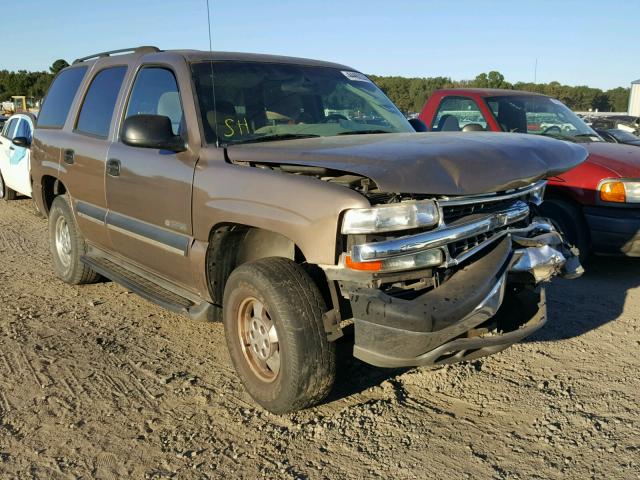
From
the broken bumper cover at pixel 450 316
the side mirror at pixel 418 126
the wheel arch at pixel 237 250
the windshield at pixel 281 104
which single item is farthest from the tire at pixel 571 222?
the wheel arch at pixel 237 250

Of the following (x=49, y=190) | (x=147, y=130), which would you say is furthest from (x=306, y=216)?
(x=49, y=190)

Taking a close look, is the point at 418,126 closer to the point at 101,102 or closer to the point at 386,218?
the point at 386,218

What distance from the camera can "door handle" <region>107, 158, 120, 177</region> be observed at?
448 cm

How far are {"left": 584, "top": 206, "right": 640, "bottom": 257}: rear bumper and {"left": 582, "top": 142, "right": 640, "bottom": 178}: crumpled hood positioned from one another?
1.15 ft

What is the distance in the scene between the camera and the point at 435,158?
9.59 ft

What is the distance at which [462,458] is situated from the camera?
2.96 metres

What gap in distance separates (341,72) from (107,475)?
334 centimetres

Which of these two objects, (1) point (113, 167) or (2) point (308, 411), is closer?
(2) point (308, 411)

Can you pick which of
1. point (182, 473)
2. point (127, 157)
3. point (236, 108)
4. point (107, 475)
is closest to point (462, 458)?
point (182, 473)

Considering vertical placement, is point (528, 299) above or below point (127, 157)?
below

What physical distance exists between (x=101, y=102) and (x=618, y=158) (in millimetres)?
4726

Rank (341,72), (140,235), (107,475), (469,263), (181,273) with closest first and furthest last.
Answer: (107,475)
(469,263)
(181,273)
(140,235)
(341,72)

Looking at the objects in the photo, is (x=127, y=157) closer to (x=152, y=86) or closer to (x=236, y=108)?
(x=152, y=86)

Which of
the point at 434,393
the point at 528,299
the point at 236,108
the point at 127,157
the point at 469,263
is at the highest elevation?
the point at 236,108
